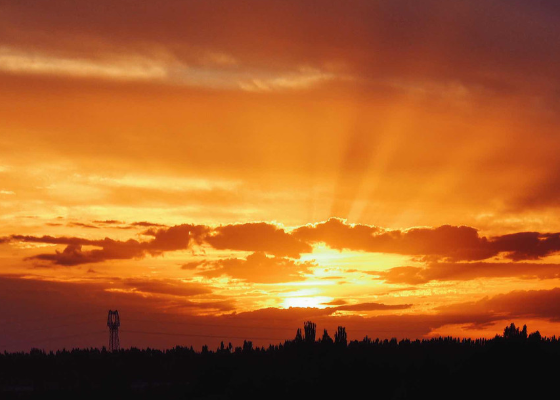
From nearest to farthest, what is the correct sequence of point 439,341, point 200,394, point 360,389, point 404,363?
point 360,389 → point 404,363 → point 200,394 → point 439,341

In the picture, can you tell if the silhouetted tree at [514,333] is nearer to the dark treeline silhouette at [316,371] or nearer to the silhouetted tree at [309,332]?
the dark treeline silhouette at [316,371]

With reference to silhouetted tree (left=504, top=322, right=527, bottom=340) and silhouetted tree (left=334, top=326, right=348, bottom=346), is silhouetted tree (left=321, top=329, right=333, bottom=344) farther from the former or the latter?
silhouetted tree (left=504, top=322, right=527, bottom=340)

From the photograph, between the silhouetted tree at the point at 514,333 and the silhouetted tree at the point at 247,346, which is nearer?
the silhouetted tree at the point at 514,333

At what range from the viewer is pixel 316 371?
9325 centimetres

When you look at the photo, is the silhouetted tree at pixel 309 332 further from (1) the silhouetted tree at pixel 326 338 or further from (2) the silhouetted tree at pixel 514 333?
(2) the silhouetted tree at pixel 514 333

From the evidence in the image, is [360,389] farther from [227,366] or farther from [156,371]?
[156,371]

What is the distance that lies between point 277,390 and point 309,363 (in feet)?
26.5

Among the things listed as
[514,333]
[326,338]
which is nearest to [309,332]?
[326,338]

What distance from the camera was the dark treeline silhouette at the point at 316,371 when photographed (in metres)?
76.9

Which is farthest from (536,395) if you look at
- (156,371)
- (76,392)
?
(156,371)

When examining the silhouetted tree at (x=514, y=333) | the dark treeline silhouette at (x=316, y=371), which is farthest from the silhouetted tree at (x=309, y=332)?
the silhouetted tree at (x=514, y=333)

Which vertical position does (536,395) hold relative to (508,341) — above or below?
below

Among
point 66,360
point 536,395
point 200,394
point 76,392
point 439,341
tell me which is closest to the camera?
point 536,395

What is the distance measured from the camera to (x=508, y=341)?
3211 inches
